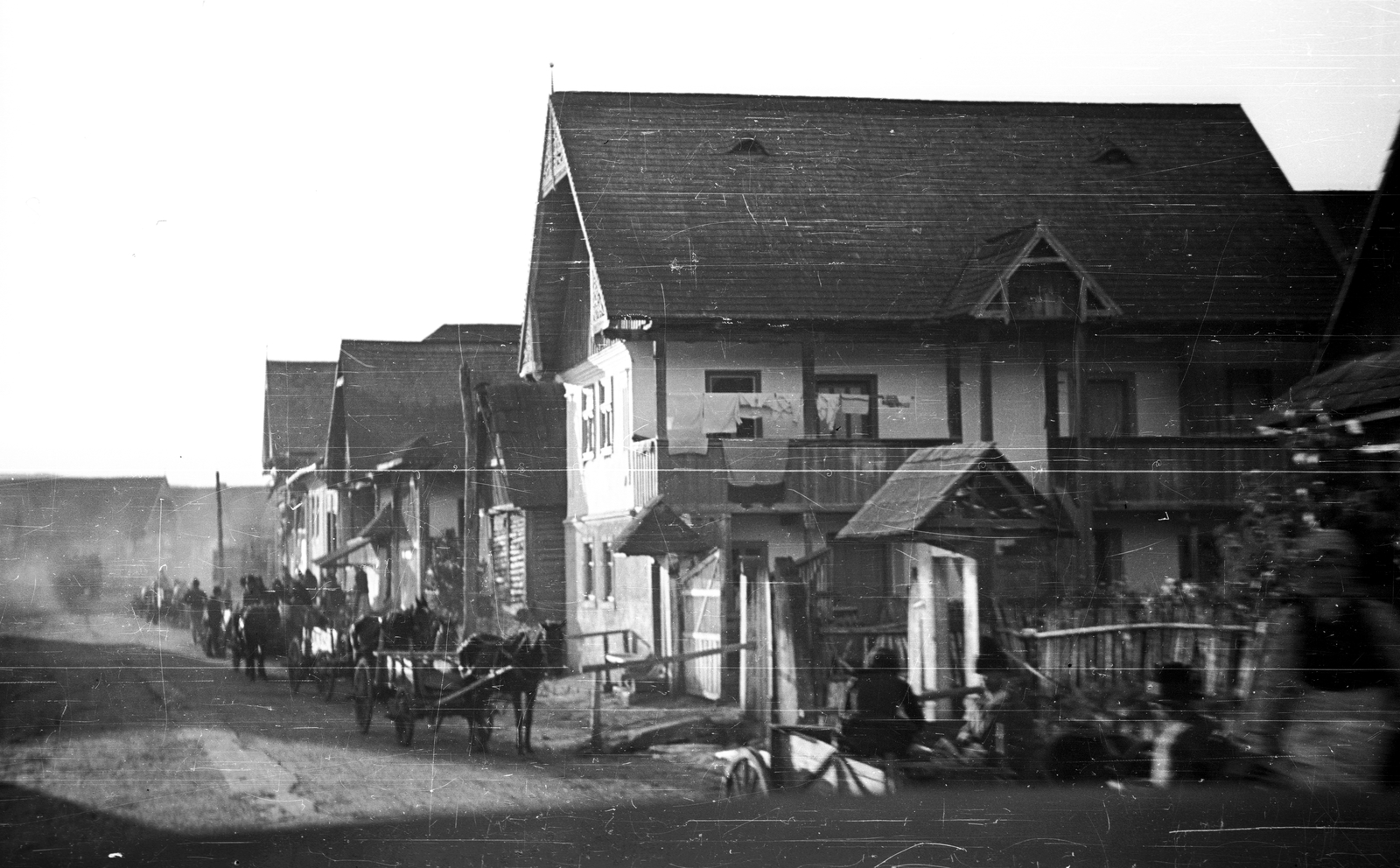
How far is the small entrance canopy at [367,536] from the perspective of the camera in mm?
5340

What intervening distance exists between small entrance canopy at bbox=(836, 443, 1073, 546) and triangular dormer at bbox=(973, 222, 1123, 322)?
1.95 ft

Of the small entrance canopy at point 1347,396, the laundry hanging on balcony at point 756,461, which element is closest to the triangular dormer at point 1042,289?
the small entrance canopy at point 1347,396

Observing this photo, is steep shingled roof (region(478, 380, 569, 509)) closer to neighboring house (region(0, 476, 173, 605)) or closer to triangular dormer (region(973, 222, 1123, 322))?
neighboring house (region(0, 476, 173, 605))

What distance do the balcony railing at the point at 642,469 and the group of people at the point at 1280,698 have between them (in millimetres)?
1186

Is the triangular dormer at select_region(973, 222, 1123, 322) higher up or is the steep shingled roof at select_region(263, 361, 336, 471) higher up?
the triangular dormer at select_region(973, 222, 1123, 322)

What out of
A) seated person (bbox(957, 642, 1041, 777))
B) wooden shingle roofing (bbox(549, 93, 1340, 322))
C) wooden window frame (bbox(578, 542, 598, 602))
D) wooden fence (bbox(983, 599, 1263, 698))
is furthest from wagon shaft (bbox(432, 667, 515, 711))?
wooden fence (bbox(983, 599, 1263, 698))

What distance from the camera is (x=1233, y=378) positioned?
215 inches

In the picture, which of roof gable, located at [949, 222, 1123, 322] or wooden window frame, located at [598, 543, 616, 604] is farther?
roof gable, located at [949, 222, 1123, 322]

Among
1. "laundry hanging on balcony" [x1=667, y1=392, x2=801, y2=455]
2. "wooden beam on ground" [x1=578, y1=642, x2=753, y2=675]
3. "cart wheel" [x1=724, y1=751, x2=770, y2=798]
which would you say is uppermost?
"laundry hanging on balcony" [x1=667, y1=392, x2=801, y2=455]

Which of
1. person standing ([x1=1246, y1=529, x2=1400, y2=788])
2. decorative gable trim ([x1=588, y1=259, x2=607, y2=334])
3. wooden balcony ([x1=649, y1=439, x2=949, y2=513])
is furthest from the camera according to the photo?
person standing ([x1=1246, y1=529, x2=1400, y2=788])

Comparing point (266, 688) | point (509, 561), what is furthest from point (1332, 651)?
point (266, 688)

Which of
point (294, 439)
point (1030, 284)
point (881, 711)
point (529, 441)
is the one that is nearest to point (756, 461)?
point (529, 441)

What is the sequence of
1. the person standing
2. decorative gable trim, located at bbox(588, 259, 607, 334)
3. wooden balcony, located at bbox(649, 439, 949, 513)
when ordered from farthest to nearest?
1. the person standing
2. decorative gable trim, located at bbox(588, 259, 607, 334)
3. wooden balcony, located at bbox(649, 439, 949, 513)

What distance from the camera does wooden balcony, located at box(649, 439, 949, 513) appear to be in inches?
203
